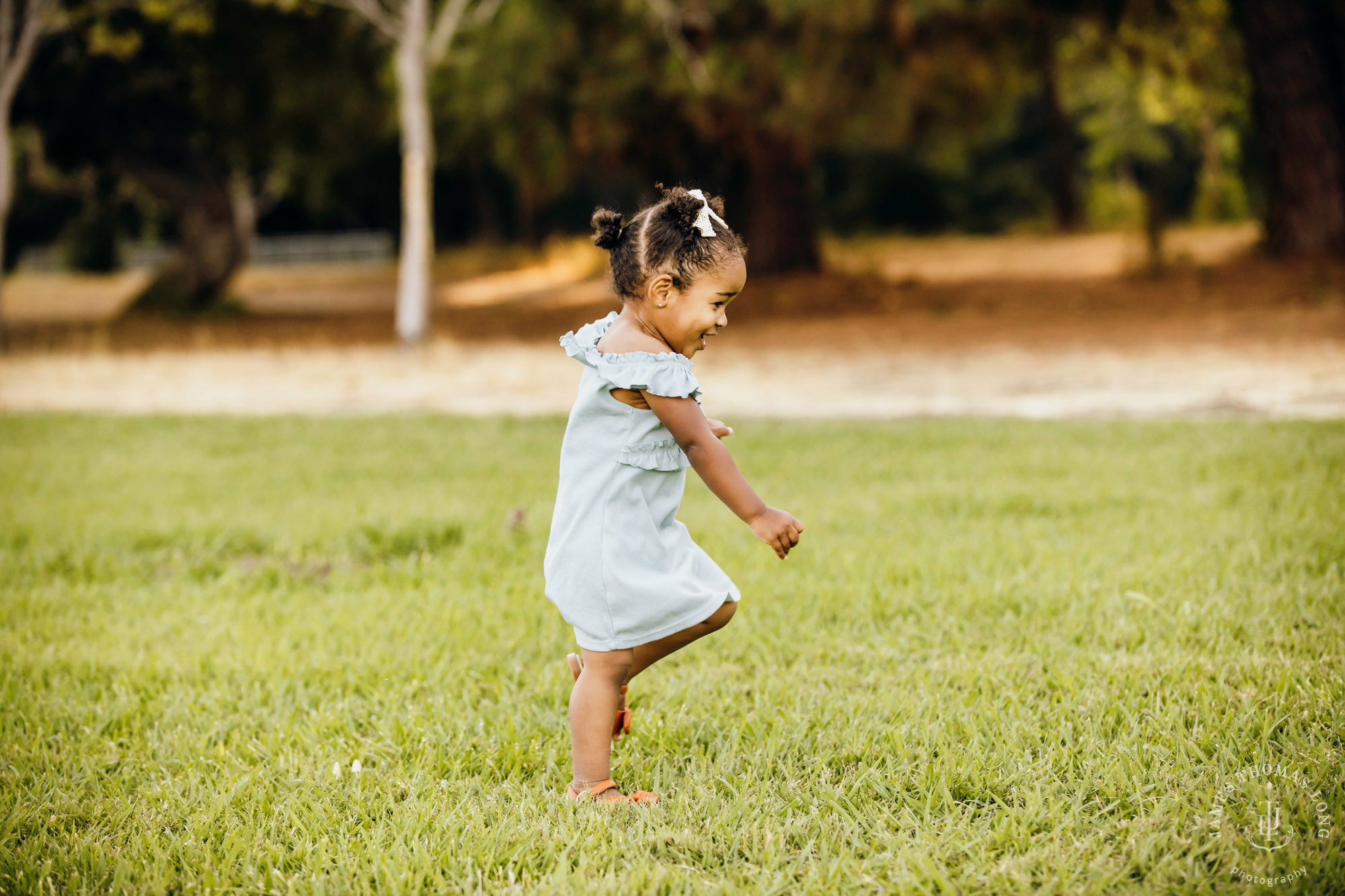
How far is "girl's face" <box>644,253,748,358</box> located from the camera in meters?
2.48

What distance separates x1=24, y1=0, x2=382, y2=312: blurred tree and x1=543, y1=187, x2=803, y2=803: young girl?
13.3m

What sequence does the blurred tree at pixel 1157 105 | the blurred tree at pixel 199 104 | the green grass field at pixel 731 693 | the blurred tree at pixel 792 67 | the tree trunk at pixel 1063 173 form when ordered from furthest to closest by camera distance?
the tree trunk at pixel 1063 173 → the blurred tree at pixel 199 104 → the blurred tree at pixel 1157 105 → the blurred tree at pixel 792 67 → the green grass field at pixel 731 693

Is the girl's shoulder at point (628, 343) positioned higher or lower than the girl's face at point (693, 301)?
lower

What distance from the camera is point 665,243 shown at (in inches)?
96.7

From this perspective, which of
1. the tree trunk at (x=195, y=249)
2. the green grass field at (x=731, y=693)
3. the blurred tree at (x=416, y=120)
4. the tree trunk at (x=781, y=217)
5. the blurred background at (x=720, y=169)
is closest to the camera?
the green grass field at (x=731, y=693)

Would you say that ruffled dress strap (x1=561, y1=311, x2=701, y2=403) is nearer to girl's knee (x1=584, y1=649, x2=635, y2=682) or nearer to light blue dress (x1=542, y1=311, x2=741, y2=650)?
light blue dress (x1=542, y1=311, x2=741, y2=650)

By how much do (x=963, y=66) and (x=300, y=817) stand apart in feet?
43.4

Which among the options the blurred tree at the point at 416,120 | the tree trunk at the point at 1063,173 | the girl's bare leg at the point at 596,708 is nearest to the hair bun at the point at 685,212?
the girl's bare leg at the point at 596,708

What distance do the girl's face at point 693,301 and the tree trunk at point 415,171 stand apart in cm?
1109

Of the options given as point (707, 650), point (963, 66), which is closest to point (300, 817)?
point (707, 650)

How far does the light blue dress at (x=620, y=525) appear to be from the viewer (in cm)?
246

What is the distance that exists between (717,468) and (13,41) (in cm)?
1504

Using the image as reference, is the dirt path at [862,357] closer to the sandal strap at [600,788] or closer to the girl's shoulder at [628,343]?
the girl's shoulder at [628,343]

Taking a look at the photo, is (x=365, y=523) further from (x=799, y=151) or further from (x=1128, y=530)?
(x=799, y=151)
